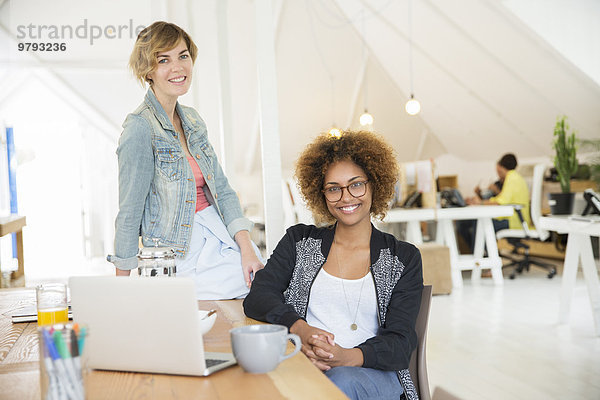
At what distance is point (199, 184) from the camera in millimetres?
1723

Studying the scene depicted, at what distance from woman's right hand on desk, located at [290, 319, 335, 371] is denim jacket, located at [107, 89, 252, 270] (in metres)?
0.41

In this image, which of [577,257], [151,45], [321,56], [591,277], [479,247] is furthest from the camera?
[321,56]

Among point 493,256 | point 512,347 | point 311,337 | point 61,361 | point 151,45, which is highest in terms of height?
point 151,45

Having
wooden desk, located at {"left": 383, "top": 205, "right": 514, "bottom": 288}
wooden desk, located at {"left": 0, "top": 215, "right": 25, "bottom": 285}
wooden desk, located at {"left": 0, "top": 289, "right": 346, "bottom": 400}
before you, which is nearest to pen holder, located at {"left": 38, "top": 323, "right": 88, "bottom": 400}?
wooden desk, located at {"left": 0, "top": 289, "right": 346, "bottom": 400}

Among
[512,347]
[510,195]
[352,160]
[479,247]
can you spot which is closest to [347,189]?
[352,160]

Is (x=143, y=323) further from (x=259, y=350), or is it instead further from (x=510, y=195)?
(x=510, y=195)

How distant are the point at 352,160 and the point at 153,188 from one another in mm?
529

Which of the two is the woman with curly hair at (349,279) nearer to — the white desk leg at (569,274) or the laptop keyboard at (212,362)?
the laptop keyboard at (212,362)

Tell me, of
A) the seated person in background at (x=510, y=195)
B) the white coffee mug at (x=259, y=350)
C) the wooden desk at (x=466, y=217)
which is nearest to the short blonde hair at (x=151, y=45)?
the white coffee mug at (x=259, y=350)

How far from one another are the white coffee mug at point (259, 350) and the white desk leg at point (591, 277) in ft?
10.4

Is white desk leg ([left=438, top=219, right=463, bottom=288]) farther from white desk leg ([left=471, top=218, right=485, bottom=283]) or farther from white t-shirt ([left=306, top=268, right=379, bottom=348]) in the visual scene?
white t-shirt ([left=306, top=268, right=379, bottom=348])

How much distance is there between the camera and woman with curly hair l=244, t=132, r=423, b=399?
1.32m

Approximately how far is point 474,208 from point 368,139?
159 inches

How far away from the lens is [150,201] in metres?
1.66
